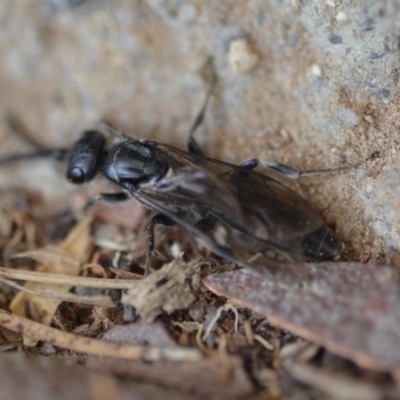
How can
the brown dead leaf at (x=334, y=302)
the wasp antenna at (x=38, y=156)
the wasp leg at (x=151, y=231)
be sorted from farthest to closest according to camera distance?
the wasp antenna at (x=38, y=156) < the wasp leg at (x=151, y=231) < the brown dead leaf at (x=334, y=302)

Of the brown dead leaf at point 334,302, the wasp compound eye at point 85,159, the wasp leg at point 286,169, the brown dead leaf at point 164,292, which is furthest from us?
the wasp compound eye at point 85,159

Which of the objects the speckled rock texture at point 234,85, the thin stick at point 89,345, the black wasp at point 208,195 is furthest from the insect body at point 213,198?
the thin stick at point 89,345

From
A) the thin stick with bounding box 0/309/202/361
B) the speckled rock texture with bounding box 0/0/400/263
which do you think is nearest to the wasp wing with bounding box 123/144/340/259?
the speckled rock texture with bounding box 0/0/400/263

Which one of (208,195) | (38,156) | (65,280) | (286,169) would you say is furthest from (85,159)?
(286,169)

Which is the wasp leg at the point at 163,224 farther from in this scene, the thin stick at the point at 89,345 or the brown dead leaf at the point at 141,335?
the thin stick at the point at 89,345

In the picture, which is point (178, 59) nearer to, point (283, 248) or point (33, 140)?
point (33, 140)

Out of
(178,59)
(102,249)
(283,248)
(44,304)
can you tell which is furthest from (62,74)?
(283,248)

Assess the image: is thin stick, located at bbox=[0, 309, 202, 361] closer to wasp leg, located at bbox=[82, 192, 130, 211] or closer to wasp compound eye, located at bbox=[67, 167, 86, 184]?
wasp leg, located at bbox=[82, 192, 130, 211]

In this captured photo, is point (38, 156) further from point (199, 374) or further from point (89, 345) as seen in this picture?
point (199, 374)
